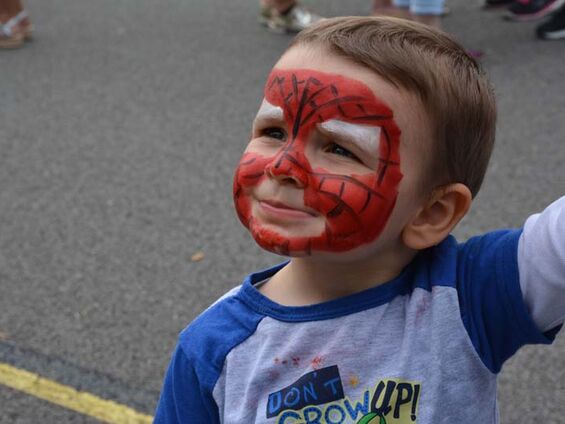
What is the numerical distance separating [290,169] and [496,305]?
0.41 m

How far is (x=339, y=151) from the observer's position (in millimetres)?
1340

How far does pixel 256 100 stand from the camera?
498cm

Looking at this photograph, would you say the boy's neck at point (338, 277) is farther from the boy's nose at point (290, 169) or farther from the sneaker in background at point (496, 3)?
the sneaker in background at point (496, 3)

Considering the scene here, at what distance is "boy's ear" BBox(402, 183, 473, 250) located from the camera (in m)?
1.40

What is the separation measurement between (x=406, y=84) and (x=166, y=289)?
2010mm

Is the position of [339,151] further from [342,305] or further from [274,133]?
[342,305]

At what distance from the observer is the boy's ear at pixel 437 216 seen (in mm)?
1404

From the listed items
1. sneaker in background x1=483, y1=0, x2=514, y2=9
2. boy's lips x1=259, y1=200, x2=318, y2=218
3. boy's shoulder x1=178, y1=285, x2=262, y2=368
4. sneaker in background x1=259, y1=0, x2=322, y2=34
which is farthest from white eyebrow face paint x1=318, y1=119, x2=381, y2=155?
sneaker in background x1=483, y1=0, x2=514, y2=9

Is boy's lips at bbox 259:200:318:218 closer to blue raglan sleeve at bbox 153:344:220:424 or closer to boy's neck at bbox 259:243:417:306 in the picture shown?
boy's neck at bbox 259:243:417:306

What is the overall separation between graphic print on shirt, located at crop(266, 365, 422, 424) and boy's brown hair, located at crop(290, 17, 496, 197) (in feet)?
1.17

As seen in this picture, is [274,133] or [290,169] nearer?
[290,169]

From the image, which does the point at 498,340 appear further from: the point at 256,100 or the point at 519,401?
the point at 256,100

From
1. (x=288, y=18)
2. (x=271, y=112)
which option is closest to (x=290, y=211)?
(x=271, y=112)

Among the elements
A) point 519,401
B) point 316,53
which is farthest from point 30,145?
point 316,53
